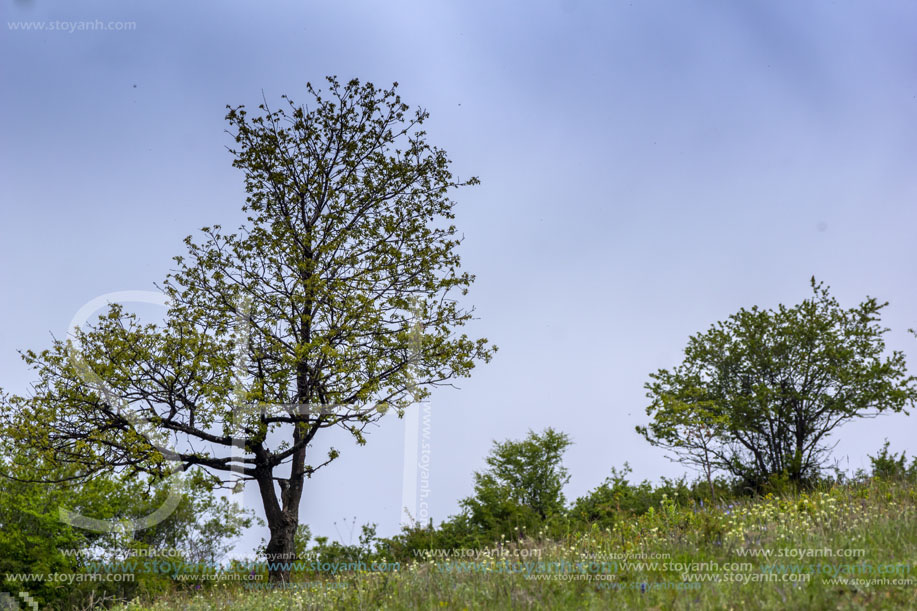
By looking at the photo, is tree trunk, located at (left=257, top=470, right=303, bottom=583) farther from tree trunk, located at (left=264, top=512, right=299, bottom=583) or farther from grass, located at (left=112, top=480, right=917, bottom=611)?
grass, located at (left=112, top=480, right=917, bottom=611)

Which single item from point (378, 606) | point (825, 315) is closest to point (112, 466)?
point (378, 606)

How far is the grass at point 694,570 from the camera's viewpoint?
5469 mm

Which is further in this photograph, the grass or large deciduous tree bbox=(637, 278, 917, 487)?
large deciduous tree bbox=(637, 278, 917, 487)

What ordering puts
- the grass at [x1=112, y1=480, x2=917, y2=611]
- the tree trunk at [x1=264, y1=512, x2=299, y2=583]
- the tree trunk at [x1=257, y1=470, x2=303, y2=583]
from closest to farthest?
the grass at [x1=112, y1=480, x2=917, y2=611] → the tree trunk at [x1=264, y1=512, x2=299, y2=583] → the tree trunk at [x1=257, y1=470, x2=303, y2=583]

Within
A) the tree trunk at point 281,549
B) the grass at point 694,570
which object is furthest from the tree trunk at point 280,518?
the grass at point 694,570

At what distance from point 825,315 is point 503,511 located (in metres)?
11.2

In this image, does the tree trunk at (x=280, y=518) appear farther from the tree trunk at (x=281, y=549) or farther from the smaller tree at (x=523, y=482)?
the smaller tree at (x=523, y=482)

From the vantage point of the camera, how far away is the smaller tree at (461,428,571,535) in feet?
56.5

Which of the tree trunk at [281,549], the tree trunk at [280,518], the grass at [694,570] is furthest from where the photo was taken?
the tree trunk at [280,518]

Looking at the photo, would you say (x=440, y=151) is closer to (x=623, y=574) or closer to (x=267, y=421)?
(x=267, y=421)

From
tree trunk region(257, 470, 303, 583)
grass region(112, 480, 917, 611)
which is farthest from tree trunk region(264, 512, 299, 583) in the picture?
grass region(112, 480, 917, 611)

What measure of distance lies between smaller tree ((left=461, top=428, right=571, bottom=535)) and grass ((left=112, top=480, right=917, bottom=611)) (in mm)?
7929

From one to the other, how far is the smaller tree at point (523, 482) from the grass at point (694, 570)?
312 inches

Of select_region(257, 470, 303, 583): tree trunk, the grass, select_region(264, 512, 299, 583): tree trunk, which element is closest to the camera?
the grass
